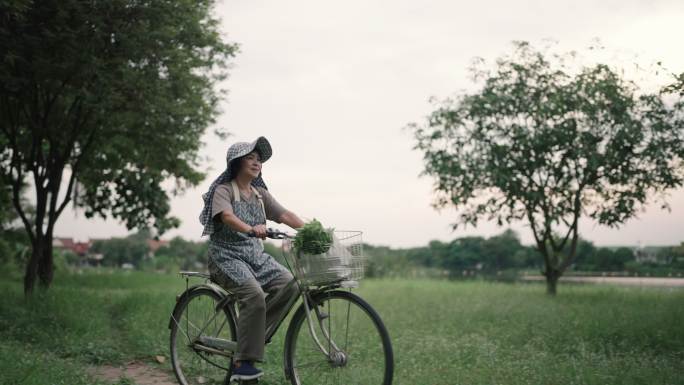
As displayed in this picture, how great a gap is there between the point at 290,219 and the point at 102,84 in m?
7.49

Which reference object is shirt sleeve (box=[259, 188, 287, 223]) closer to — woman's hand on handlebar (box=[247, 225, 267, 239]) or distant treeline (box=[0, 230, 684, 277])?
woman's hand on handlebar (box=[247, 225, 267, 239])

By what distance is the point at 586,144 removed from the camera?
15.4 metres

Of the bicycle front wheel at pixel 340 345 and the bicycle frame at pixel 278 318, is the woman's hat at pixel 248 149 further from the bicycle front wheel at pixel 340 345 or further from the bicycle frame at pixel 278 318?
the bicycle front wheel at pixel 340 345

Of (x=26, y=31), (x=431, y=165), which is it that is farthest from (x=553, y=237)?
(x=26, y=31)

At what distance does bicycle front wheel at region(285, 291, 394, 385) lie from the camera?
4.47 meters

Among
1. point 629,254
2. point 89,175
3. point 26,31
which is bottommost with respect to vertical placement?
point 629,254

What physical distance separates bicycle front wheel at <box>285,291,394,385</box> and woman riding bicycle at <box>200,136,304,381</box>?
0.26m

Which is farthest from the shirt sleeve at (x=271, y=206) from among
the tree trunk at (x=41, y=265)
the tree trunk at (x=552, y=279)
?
the tree trunk at (x=552, y=279)

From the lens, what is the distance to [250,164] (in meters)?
5.11

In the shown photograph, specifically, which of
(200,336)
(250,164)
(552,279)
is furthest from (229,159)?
(552,279)

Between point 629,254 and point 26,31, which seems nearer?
point 26,31

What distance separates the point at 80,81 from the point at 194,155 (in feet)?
18.6

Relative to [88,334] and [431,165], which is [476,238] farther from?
[88,334]

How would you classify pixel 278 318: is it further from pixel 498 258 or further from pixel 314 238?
pixel 498 258
